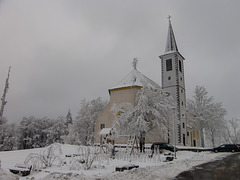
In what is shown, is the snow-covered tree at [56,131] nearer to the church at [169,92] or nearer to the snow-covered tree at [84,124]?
the snow-covered tree at [84,124]

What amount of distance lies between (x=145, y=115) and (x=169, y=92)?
1695 centimetres

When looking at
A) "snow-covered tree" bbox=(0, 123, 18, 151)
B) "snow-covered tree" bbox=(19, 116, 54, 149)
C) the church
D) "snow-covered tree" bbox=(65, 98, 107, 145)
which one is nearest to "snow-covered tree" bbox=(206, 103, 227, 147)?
the church

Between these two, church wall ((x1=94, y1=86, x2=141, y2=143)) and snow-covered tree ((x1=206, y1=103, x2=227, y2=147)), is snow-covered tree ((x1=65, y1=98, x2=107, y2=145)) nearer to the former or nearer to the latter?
church wall ((x1=94, y1=86, x2=141, y2=143))

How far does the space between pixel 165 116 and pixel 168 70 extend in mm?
17409

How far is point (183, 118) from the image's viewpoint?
34.9 metres

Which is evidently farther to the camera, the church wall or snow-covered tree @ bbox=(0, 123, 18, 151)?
snow-covered tree @ bbox=(0, 123, 18, 151)

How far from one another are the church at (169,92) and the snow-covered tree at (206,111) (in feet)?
5.42

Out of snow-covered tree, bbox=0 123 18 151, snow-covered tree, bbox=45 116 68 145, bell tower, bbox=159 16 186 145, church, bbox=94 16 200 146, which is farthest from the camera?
snow-covered tree, bbox=45 116 68 145

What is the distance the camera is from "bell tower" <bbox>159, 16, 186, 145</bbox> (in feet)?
111

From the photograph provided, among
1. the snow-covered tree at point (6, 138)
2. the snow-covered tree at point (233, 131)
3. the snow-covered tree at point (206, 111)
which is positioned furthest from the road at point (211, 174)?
the snow-covered tree at point (6, 138)

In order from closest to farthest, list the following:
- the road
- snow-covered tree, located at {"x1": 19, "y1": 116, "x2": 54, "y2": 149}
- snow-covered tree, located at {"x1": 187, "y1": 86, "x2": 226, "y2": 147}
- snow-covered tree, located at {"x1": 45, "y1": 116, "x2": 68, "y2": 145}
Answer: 1. the road
2. snow-covered tree, located at {"x1": 187, "y1": 86, "x2": 226, "y2": 147}
3. snow-covered tree, located at {"x1": 19, "y1": 116, "x2": 54, "y2": 149}
4. snow-covered tree, located at {"x1": 45, "y1": 116, "x2": 68, "y2": 145}

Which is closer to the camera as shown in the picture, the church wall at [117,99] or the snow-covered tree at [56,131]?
the church wall at [117,99]

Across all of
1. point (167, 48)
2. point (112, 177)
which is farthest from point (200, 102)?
point (112, 177)

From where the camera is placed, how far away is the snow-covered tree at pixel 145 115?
1914cm
